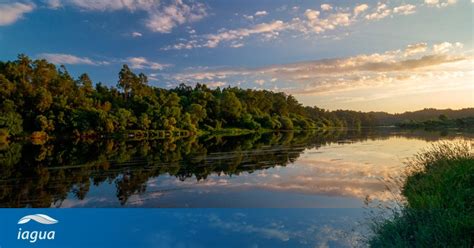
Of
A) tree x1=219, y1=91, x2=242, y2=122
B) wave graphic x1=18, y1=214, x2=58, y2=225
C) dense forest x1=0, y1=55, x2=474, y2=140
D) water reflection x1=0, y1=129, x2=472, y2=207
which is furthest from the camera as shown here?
tree x1=219, y1=91, x2=242, y2=122

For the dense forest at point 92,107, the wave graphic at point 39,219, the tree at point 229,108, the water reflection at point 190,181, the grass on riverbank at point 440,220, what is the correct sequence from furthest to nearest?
the tree at point 229,108 → the dense forest at point 92,107 → the water reflection at point 190,181 → the wave graphic at point 39,219 → the grass on riverbank at point 440,220

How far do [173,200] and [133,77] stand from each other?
51.6 m

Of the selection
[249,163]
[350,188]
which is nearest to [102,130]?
[249,163]

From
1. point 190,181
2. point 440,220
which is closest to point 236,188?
point 190,181

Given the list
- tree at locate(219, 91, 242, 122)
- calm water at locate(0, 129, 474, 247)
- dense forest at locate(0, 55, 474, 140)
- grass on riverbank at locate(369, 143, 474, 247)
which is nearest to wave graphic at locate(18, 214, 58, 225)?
calm water at locate(0, 129, 474, 247)

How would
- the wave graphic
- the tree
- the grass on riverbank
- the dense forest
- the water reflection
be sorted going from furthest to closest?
the tree, the dense forest, the water reflection, the wave graphic, the grass on riverbank

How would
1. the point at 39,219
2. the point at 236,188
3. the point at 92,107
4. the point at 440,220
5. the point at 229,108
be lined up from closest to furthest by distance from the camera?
1. the point at 440,220
2. the point at 39,219
3. the point at 236,188
4. the point at 92,107
5. the point at 229,108

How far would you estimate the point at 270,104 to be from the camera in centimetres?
9544

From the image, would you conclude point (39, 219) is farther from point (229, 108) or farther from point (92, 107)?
point (229, 108)

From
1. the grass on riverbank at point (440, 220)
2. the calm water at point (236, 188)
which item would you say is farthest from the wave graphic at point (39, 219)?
the grass on riverbank at point (440, 220)

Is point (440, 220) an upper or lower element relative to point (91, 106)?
lower

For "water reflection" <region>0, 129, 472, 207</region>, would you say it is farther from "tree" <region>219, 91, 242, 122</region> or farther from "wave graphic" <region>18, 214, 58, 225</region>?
"tree" <region>219, 91, 242, 122</region>

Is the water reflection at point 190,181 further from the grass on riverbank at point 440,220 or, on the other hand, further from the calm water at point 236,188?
the grass on riverbank at point 440,220

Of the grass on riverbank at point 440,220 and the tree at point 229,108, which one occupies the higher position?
the tree at point 229,108
